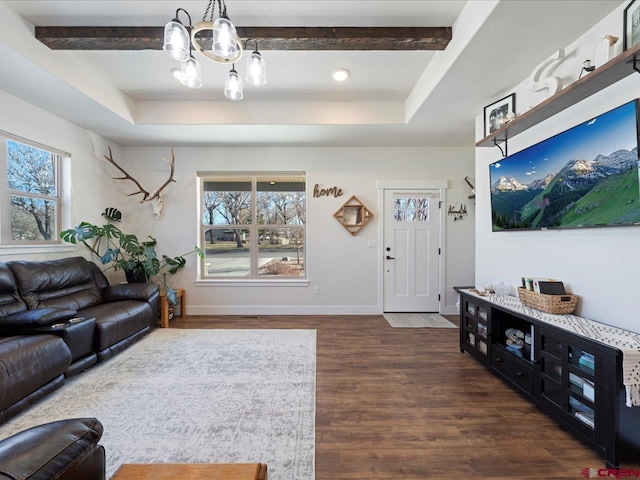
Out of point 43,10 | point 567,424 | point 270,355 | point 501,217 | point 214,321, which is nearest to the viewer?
point 567,424

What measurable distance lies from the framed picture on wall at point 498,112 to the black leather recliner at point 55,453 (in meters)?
3.49

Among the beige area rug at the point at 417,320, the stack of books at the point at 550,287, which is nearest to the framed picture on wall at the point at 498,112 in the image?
the stack of books at the point at 550,287

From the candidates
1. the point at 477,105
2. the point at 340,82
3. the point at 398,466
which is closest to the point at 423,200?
the point at 477,105

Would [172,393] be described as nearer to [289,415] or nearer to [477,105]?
[289,415]

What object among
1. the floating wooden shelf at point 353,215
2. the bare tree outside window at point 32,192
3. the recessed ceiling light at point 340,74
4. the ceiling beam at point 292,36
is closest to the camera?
the ceiling beam at point 292,36

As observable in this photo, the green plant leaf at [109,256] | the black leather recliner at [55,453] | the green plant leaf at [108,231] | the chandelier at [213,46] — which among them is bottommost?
the black leather recliner at [55,453]

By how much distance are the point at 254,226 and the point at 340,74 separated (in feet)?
8.69

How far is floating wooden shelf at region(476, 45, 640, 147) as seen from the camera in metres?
1.56

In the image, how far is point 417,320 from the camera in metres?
4.24

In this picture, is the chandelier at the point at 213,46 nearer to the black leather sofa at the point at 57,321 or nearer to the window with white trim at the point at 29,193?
the black leather sofa at the point at 57,321

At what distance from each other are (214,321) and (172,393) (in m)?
2.00

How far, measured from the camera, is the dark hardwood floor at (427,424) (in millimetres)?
1595

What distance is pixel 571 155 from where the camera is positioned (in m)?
2.03

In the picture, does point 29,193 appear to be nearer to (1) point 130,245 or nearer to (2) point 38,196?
(2) point 38,196
